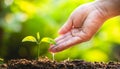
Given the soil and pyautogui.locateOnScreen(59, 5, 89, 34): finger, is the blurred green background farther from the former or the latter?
the soil

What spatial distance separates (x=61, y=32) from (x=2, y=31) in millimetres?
1216

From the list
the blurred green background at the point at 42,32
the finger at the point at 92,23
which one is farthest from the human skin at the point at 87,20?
the blurred green background at the point at 42,32

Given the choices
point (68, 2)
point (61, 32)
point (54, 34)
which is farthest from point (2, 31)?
point (61, 32)

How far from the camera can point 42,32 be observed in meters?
3.25

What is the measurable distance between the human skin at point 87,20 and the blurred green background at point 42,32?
0.92 metres

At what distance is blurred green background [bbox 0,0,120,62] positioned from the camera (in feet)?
10.2

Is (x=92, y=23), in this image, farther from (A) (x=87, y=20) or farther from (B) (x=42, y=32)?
(B) (x=42, y=32)

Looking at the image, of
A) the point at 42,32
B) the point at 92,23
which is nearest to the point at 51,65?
the point at 92,23

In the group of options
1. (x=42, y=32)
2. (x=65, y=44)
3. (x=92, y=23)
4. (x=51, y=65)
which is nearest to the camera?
(x=51, y=65)

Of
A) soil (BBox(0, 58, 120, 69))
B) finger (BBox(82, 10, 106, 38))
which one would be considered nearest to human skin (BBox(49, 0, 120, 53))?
finger (BBox(82, 10, 106, 38))

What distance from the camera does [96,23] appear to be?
2.05 meters

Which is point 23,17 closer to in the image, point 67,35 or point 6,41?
point 6,41

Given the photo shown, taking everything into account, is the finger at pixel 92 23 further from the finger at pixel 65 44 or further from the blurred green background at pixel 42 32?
the blurred green background at pixel 42 32

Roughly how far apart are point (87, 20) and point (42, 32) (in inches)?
49.4
